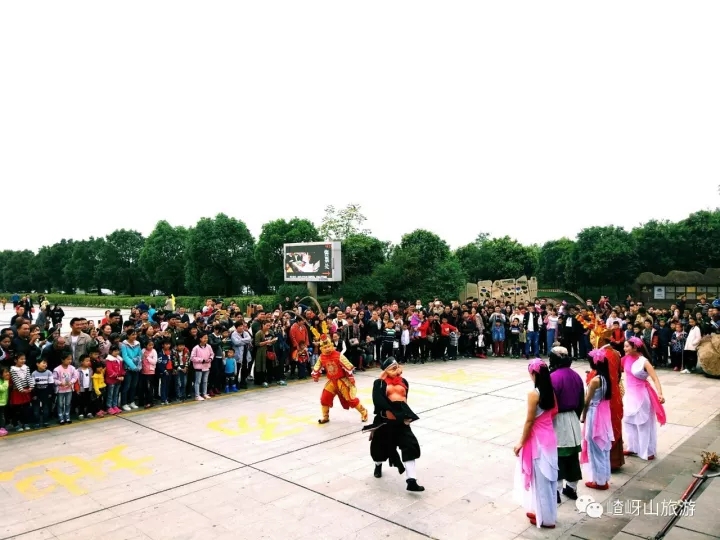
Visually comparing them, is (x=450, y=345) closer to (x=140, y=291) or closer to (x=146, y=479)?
(x=146, y=479)

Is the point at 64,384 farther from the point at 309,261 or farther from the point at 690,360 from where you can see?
the point at 309,261

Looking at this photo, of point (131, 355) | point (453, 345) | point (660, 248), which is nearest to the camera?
point (131, 355)

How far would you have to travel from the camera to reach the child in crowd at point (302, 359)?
1323 centimetres

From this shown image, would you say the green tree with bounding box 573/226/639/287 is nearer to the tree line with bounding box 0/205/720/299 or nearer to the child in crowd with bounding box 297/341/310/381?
the tree line with bounding box 0/205/720/299

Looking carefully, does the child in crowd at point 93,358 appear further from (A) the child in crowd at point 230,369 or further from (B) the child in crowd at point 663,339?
(B) the child in crowd at point 663,339

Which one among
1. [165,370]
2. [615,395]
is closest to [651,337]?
[615,395]

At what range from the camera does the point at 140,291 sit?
222 ft

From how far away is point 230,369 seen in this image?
12.0 m

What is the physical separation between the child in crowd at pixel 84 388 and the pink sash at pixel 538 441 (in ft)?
26.2

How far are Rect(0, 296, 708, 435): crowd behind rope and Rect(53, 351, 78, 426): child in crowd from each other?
0.7 inches

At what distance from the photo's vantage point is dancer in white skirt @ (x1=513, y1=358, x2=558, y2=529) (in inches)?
195

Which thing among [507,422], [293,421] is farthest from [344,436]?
[507,422]

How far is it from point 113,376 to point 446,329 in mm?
9990

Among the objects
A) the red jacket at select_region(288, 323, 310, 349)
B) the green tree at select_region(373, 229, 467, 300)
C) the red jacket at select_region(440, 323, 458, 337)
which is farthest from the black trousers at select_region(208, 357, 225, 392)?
the green tree at select_region(373, 229, 467, 300)
